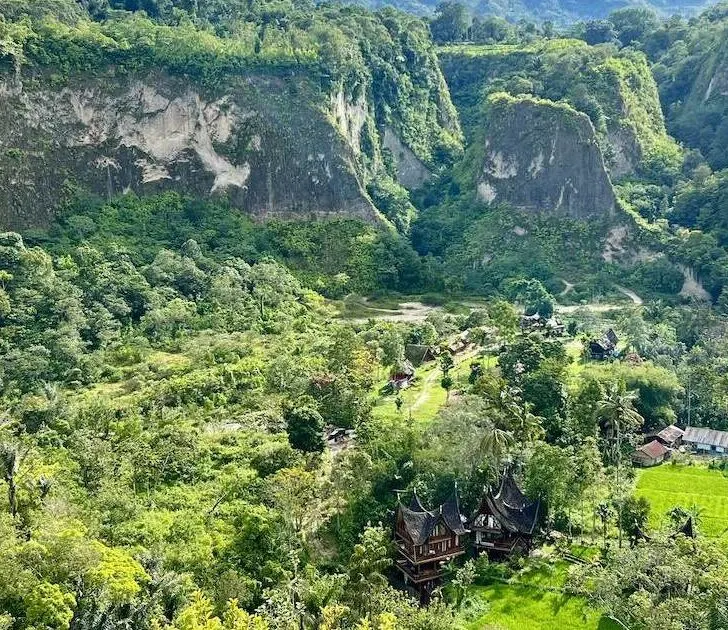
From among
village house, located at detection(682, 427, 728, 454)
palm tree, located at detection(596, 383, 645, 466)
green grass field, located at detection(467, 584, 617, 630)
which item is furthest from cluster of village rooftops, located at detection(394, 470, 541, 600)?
village house, located at detection(682, 427, 728, 454)

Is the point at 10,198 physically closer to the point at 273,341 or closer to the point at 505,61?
the point at 273,341

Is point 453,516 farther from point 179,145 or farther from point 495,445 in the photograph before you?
point 179,145

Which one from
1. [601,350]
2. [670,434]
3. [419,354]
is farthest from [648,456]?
[419,354]

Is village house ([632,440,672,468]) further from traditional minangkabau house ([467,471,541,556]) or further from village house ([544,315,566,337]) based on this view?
village house ([544,315,566,337])

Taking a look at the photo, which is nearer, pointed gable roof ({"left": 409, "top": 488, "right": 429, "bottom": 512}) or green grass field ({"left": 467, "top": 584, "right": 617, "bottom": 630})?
green grass field ({"left": 467, "top": 584, "right": 617, "bottom": 630})

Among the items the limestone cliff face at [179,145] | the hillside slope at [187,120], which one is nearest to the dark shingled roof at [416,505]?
the limestone cliff face at [179,145]

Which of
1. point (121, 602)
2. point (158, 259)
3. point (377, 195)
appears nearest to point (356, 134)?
point (377, 195)

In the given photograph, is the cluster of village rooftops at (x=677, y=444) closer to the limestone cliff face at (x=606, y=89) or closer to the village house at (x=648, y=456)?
the village house at (x=648, y=456)

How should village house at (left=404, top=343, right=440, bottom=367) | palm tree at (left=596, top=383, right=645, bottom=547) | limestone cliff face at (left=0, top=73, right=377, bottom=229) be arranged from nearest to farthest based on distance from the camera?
1. palm tree at (left=596, top=383, right=645, bottom=547)
2. village house at (left=404, top=343, right=440, bottom=367)
3. limestone cliff face at (left=0, top=73, right=377, bottom=229)
